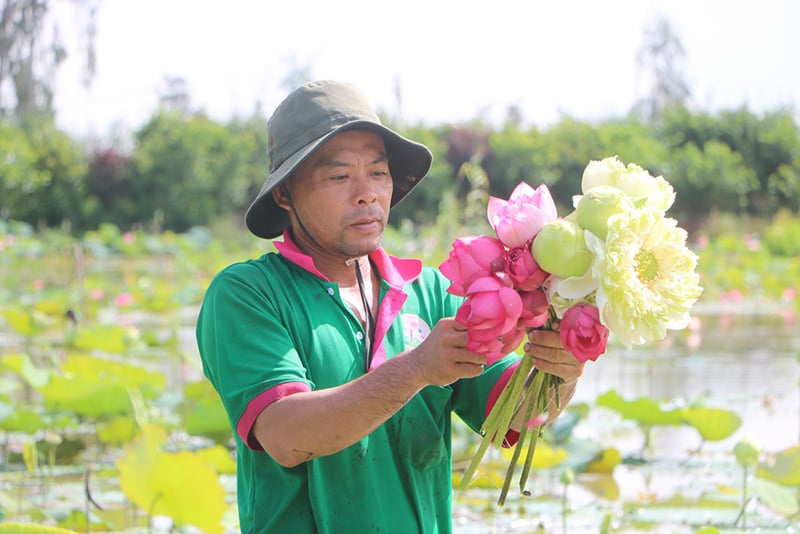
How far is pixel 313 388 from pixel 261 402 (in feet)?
0.33

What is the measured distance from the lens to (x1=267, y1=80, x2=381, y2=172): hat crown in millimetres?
1705

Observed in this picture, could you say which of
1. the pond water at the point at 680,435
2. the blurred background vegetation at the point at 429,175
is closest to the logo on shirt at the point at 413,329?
the pond water at the point at 680,435

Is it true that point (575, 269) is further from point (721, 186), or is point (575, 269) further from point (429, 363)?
point (721, 186)

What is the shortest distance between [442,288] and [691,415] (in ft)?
6.57

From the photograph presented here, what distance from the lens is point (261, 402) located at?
60.9 inches

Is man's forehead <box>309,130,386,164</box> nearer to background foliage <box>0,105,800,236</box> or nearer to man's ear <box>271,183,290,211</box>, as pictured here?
man's ear <box>271,183,290,211</box>

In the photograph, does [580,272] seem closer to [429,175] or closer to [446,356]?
[446,356]

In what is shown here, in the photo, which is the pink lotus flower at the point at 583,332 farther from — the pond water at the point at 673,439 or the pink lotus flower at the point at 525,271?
the pond water at the point at 673,439

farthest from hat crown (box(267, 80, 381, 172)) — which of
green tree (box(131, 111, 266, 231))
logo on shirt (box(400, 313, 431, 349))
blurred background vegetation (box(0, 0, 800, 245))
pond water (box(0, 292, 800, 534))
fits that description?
green tree (box(131, 111, 266, 231))

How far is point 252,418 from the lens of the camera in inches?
61.2

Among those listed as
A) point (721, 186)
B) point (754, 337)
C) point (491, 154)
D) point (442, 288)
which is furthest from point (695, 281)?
point (491, 154)

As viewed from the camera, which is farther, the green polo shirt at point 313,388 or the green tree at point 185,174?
the green tree at point 185,174

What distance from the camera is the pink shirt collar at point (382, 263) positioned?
5.68ft

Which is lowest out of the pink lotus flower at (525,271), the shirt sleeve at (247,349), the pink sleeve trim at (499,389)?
the pink sleeve trim at (499,389)
